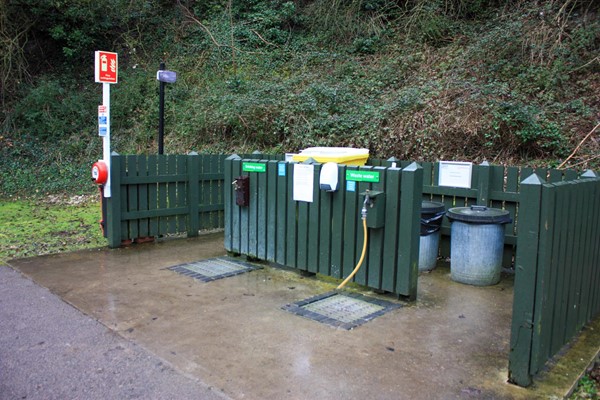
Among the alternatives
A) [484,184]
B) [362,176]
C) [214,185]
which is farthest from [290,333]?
[214,185]

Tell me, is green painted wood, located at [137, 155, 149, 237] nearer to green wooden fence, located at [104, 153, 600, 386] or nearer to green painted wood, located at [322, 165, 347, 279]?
green wooden fence, located at [104, 153, 600, 386]

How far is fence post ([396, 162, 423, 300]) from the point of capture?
4879 millimetres

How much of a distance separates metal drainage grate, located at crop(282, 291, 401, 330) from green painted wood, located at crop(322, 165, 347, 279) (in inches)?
13.5

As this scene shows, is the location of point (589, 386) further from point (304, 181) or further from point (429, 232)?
point (304, 181)

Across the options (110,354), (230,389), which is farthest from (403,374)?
(110,354)

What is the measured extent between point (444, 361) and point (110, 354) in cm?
266

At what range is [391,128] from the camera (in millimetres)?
10258

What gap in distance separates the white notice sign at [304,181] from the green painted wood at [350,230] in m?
0.51

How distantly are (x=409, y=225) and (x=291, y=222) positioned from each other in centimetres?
167

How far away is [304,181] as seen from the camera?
580 cm

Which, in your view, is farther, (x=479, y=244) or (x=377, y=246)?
(x=479, y=244)

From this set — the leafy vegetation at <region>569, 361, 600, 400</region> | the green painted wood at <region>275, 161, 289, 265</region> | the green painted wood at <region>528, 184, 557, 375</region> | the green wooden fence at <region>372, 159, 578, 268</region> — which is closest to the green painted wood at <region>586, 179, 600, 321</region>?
the leafy vegetation at <region>569, 361, 600, 400</region>

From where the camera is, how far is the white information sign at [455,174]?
654 centimetres

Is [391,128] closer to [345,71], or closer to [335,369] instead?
[345,71]
